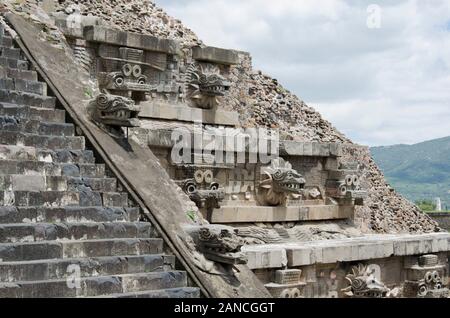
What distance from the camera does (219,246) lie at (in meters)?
8.49

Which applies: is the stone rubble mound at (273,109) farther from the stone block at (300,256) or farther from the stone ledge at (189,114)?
the stone block at (300,256)

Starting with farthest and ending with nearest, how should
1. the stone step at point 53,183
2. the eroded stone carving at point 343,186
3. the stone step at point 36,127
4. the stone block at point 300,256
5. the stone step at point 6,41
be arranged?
the eroded stone carving at point 343,186 → the stone block at point 300,256 → the stone step at point 6,41 → the stone step at point 36,127 → the stone step at point 53,183

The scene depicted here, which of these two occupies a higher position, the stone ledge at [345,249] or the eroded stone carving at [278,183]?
the eroded stone carving at [278,183]

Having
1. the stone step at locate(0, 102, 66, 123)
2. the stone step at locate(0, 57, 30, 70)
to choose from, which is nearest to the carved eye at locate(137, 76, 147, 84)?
the stone step at locate(0, 57, 30, 70)

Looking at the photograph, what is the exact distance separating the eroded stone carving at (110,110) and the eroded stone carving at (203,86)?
14.2 ft

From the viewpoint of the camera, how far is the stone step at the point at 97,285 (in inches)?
267

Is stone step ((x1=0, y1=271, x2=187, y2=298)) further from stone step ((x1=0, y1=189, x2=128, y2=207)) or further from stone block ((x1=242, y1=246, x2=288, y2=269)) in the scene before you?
stone block ((x1=242, y1=246, x2=288, y2=269))

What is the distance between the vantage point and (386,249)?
1291 centimetres

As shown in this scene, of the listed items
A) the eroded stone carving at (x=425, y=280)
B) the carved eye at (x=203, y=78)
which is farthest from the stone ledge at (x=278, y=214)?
the carved eye at (x=203, y=78)

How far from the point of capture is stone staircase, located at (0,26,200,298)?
7184mm

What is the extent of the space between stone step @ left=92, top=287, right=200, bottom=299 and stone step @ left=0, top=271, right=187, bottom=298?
0.30ft

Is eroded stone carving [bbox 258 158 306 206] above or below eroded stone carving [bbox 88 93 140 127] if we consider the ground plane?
below

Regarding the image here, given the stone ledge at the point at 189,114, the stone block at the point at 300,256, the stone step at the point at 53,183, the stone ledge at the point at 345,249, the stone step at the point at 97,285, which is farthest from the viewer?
the stone ledge at the point at 189,114
